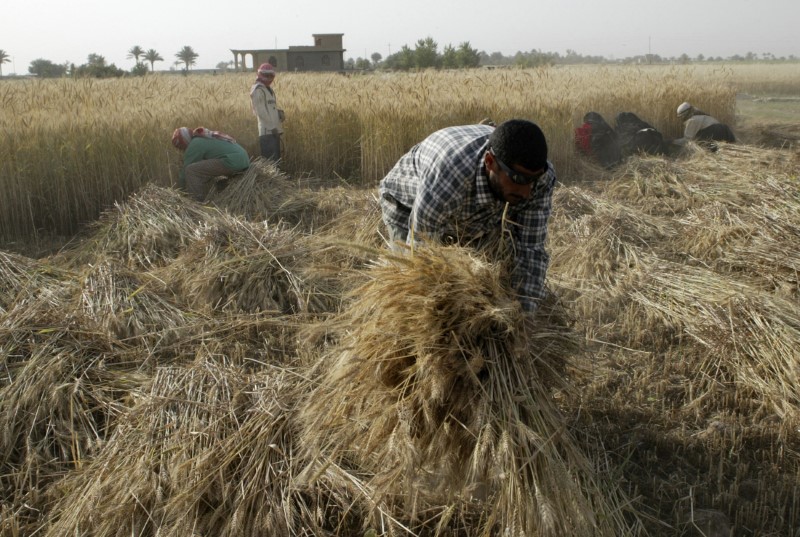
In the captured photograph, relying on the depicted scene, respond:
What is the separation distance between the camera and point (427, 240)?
7.29ft

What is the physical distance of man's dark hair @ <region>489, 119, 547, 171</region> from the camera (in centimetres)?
215

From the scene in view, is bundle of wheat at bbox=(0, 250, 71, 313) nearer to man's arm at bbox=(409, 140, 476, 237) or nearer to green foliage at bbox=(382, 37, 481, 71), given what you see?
man's arm at bbox=(409, 140, 476, 237)

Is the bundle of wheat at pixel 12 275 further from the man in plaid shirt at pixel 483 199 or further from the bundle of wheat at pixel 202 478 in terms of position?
the man in plaid shirt at pixel 483 199

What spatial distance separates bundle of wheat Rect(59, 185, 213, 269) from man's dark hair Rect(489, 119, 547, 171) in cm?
351

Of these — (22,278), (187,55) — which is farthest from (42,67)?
(22,278)

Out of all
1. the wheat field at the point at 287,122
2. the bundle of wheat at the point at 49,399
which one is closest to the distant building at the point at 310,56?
the wheat field at the point at 287,122

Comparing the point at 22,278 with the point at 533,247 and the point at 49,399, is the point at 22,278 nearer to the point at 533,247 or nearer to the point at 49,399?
the point at 49,399

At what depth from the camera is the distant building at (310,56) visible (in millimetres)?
28422

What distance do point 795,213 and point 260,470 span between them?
4.51 metres

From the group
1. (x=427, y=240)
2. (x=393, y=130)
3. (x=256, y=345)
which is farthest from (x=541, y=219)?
(x=393, y=130)

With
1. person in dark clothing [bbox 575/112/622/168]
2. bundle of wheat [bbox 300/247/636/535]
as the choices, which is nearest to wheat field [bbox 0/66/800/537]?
bundle of wheat [bbox 300/247/636/535]

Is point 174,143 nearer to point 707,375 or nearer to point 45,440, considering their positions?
point 45,440

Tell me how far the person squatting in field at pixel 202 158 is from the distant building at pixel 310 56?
22.7m

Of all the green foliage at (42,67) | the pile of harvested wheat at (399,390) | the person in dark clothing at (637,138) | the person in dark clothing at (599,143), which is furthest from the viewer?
the green foliage at (42,67)
